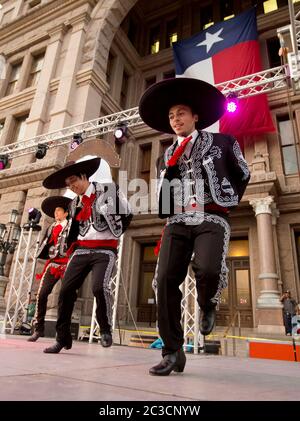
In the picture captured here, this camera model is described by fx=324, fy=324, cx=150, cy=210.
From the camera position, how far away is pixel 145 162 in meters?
17.4

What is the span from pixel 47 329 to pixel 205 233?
8049 mm

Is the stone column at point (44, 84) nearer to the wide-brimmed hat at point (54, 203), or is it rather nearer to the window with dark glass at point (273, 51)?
the wide-brimmed hat at point (54, 203)

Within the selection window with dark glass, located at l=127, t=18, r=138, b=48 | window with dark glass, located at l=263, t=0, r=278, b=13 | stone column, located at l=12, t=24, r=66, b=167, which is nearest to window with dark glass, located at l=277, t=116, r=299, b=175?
window with dark glass, located at l=263, t=0, r=278, b=13

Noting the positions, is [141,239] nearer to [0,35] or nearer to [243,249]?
[243,249]

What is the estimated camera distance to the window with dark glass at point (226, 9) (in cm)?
1889

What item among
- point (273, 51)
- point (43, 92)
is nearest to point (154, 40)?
point (273, 51)

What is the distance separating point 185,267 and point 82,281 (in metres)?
1.56

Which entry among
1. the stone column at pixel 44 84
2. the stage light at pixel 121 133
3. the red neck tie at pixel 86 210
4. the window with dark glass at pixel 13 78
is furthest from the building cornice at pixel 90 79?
the red neck tie at pixel 86 210

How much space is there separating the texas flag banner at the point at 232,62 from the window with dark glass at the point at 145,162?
504cm

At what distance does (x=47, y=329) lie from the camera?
29.4 feet

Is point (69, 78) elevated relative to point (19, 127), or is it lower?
elevated

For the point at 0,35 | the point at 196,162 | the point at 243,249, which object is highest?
the point at 0,35

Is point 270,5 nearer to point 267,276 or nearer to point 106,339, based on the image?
point 267,276
